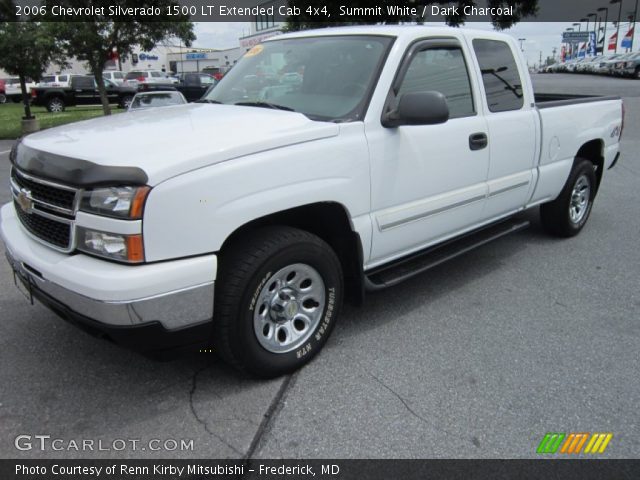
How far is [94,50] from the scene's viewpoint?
1588cm

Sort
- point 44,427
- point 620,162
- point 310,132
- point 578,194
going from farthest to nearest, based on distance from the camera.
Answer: point 620,162
point 578,194
point 310,132
point 44,427

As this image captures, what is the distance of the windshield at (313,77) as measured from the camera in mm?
3434

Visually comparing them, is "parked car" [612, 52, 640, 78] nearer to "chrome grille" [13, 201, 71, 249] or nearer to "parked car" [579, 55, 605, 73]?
"parked car" [579, 55, 605, 73]

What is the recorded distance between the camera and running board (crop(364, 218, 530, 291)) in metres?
3.65

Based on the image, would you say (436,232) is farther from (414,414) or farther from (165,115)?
(165,115)

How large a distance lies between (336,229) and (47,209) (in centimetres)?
159

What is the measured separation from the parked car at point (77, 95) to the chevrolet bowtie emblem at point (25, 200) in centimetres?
2584

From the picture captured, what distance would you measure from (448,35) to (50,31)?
563 inches

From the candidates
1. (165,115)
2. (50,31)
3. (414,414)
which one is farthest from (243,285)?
(50,31)

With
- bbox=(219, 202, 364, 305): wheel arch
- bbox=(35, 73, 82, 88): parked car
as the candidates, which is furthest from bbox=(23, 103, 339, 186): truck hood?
bbox=(35, 73, 82, 88): parked car

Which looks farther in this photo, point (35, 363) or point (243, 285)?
point (35, 363)

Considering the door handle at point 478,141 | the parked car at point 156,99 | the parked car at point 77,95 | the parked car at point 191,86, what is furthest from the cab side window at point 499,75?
the parked car at point 77,95

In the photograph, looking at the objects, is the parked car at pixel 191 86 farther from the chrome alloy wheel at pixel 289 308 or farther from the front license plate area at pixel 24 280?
the chrome alloy wheel at pixel 289 308

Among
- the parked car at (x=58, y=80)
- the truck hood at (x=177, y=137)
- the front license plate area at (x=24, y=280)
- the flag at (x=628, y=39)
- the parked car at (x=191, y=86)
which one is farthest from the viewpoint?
the flag at (x=628, y=39)
